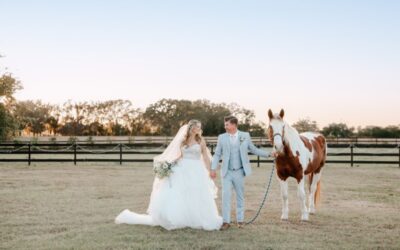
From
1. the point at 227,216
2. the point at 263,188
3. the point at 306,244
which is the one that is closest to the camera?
the point at 306,244

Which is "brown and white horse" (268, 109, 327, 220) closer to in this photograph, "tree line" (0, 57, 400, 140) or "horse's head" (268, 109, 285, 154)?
"horse's head" (268, 109, 285, 154)

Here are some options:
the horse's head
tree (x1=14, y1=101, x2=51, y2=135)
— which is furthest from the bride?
tree (x1=14, y1=101, x2=51, y2=135)

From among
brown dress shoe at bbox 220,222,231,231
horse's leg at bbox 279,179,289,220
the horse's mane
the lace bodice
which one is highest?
the horse's mane

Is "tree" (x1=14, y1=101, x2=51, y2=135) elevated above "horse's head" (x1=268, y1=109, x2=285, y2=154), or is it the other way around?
"tree" (x1=14, y1=101, x2=51, y2=135)

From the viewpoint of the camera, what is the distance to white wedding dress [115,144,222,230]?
→ 7297mm

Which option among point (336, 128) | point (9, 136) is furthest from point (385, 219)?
point (336, 128)

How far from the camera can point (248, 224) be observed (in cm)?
784

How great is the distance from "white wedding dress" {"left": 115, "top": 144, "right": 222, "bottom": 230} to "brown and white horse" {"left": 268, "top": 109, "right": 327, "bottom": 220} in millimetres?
1397

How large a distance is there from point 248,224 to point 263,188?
5.99 metres

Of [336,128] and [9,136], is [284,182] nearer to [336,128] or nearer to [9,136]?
[9,136]

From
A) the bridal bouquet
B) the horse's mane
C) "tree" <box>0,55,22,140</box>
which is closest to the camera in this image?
the bridal bouquet

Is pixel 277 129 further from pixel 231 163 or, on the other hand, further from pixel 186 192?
pixel 186 192

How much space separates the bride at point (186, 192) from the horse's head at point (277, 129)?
119 cm

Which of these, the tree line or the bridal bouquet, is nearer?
the bridal bouquet
